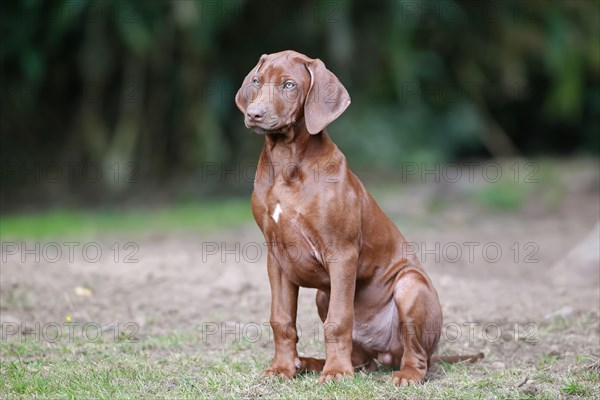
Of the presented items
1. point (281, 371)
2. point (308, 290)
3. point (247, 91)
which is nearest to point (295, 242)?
point (281, 371)

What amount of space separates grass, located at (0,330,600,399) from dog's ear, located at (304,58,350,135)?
151 cm

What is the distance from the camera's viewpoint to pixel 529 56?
665 inches

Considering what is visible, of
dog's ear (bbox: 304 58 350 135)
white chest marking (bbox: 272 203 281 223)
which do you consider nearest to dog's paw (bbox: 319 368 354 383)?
white chest marking (bbox: 272 203 281 223)

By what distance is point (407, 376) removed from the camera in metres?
5.34

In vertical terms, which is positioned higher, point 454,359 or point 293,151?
point 293,151

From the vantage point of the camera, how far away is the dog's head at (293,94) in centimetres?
514

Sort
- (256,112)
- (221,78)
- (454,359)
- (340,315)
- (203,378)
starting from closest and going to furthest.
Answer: (256,112) < (340,315) < (203,378) < (454,359) < (221,78)

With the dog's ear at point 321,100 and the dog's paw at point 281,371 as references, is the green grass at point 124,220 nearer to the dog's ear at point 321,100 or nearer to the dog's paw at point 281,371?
the dog's paw at point 281,371

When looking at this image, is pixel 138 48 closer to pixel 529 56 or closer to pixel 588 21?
pixel 529 56

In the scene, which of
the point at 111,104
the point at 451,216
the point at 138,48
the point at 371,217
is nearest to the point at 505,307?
the point at 371,217

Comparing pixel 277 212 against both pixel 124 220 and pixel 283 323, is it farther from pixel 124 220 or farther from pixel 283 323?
pixel 124 220

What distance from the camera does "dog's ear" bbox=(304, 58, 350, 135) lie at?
205 inches

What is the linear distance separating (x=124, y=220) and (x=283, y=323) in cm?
814

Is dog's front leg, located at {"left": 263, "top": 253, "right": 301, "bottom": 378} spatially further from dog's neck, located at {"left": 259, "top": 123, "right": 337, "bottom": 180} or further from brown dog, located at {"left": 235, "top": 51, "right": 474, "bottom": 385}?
dog's neck, located at {"left": 259, "top": 123, "right": 337, "bottom": 180}
